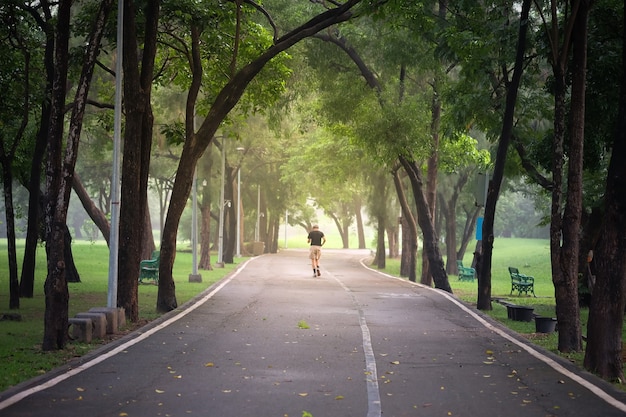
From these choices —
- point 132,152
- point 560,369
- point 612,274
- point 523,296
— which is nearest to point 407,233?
point 523,296

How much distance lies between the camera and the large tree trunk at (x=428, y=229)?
3400 centimetres

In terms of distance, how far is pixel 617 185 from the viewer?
12.4 metres

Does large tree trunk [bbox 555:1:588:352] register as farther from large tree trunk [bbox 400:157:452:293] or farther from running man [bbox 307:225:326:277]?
running man [bbox 307:225:326:277]

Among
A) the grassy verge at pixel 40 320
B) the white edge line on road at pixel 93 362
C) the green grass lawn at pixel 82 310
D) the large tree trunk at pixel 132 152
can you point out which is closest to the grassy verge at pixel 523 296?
the green grass lawn at pixel 82 310

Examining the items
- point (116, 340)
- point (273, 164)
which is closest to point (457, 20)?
point (116, 340)

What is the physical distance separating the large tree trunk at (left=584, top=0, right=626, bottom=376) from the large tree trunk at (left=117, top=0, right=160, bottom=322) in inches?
386

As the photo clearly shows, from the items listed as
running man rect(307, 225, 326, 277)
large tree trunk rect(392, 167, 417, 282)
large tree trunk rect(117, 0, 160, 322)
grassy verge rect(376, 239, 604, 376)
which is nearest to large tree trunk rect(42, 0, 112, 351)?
large tree trunk rect(117, 0, 160, 322)

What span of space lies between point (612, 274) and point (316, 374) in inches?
156

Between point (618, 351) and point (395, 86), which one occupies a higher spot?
point (395, 86)

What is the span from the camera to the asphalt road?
9797mm

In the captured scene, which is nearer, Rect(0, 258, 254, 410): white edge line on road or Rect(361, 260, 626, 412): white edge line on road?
Rect(0, 258, 254, 410): white edge line on road

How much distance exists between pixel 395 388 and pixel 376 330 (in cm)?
691

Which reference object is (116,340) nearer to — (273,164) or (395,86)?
(395,86)

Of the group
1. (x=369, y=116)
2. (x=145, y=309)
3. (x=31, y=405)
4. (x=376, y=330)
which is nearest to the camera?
(x=31, y=405)
